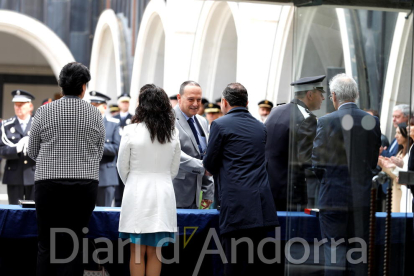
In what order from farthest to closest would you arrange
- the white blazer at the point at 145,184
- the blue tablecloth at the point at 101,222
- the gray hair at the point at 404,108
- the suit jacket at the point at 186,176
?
the suit jacket at the point at 186,176, the blue tablecloth at the point at 101,222, the white blazer at the point at 145,184, the gray hair at the point at 404,108

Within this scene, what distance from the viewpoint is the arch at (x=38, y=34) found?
2009 cm

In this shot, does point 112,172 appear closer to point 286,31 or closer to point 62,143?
point 286,31

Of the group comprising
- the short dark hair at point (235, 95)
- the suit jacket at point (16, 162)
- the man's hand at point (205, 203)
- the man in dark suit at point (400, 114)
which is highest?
the short dark hair at point (235, 95)

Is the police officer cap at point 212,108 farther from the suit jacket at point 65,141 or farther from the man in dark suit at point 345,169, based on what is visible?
the man in dark suit at point 345,169

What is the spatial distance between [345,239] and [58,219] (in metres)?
1.84

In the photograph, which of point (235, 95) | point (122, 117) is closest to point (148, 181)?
point (235, 95)

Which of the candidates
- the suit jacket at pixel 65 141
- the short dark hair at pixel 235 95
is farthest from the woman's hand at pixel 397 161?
the suit jacket at pixel 65 141

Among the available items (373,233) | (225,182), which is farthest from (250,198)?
(373,233)

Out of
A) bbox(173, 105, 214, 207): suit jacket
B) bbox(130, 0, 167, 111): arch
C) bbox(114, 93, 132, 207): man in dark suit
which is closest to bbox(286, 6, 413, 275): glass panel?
bbox(173, 105, 214, 207): suit jacket

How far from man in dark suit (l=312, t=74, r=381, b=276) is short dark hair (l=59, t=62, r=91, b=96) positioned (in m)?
1.62

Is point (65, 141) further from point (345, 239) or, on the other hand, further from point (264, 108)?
point (264, 108)

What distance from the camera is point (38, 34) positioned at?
2069 centimetres

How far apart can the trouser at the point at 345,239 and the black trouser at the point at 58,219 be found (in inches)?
61.9

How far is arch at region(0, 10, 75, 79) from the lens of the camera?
65.9 ft
